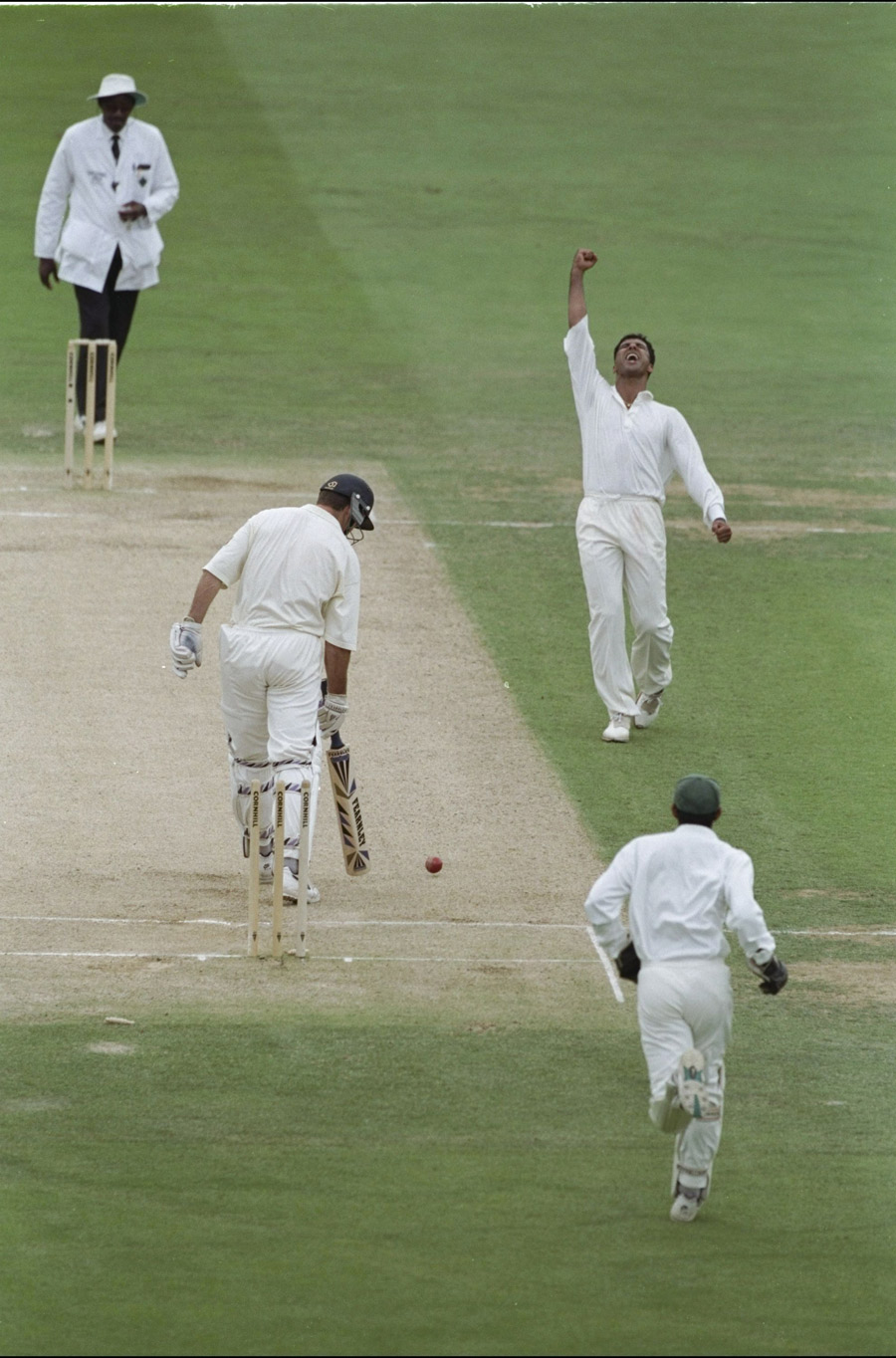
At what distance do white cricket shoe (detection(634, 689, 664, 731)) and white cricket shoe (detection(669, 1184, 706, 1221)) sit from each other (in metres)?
5.72

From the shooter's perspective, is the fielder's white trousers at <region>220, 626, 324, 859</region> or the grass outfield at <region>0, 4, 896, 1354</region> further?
the fielder's white trousers at <region>220, 626, 324, 859</region>

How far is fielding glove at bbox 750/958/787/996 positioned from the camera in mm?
7227

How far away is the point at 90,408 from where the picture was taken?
1727 cm

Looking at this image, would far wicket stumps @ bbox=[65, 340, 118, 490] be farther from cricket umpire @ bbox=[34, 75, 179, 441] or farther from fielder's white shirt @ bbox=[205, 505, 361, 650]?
fielder's white shirt @ bbox=[205, 505, 361, 650]

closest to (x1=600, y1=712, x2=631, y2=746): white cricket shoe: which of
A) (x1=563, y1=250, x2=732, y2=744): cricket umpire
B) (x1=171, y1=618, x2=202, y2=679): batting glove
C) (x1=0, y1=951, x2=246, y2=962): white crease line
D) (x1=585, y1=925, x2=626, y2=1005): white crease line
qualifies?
(x1=563, y1=250, x2=732, y2=744): cricket umpire

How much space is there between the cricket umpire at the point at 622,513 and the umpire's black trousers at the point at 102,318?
20.2 feet

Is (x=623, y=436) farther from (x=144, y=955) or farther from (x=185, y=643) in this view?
(x=144, y=955)

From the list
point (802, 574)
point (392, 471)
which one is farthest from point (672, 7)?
point (802, 574)

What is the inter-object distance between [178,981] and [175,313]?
15.7m

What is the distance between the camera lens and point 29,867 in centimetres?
1041

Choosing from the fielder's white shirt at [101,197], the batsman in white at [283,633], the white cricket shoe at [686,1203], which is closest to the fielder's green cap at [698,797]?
the white cricket shoe at [686,1203]

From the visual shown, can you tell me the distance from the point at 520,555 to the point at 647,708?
11.4 ft

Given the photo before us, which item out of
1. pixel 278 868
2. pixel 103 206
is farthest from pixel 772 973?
pixel 103 206

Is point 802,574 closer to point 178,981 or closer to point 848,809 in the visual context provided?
point 848,809
